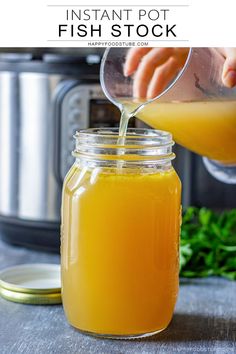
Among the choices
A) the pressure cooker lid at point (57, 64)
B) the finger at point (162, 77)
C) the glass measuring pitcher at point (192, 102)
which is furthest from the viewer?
the pressure cooker lid at point (57, 64)

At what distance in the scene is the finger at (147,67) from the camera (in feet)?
4.00

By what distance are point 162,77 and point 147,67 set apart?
0.03m

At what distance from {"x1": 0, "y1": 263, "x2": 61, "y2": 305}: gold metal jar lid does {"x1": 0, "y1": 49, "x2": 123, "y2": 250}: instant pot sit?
9.1 inches

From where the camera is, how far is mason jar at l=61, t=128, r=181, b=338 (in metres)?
1.03

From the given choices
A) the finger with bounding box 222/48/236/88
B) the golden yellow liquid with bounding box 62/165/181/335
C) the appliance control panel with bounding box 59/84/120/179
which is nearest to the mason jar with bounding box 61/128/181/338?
the golden yellow liquid with bounding box 62/165/181/335

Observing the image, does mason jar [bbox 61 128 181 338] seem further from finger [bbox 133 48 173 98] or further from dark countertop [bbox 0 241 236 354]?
finger [bbox 133 48 173 98]

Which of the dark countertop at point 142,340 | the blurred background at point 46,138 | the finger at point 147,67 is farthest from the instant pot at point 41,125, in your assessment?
the dark countertop at point 142,340

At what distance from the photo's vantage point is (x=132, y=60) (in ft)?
4.05

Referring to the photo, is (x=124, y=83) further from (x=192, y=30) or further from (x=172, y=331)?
(x=172, y=331)

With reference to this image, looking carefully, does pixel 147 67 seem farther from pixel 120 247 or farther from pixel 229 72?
pixel 120 247

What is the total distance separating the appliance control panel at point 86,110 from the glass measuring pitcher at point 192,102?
9.8 inches

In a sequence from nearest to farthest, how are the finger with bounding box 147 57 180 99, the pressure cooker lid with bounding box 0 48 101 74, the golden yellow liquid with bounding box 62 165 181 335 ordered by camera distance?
1. the golden yellow liquid with bounding box 62 165 181 335
2. the finger with bounding box 147 57 180 99
3. the pressure cooker lid with bounding box 0 48 101 74

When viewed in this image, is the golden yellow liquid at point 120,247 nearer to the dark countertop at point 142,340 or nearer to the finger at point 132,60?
the dark countertop at point 142,340

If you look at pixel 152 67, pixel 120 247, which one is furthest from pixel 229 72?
pixel 120 247
